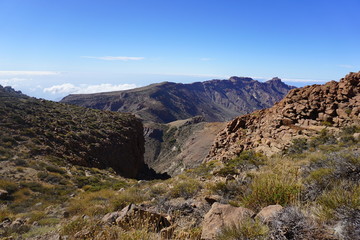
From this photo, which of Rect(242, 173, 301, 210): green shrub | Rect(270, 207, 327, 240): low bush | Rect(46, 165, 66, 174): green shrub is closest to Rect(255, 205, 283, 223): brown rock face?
Rect(270, 207, 327, 240): low bush

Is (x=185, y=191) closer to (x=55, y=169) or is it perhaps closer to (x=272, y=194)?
(x=272, y=194)

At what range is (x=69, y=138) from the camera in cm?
2528

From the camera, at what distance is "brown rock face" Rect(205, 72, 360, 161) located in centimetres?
1655

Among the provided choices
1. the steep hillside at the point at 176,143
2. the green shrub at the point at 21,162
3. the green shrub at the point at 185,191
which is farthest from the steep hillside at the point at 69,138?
the steep hillside at the point at 176,143

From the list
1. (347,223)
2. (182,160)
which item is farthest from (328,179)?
(182,160)

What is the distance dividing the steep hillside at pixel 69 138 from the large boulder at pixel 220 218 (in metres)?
18.1

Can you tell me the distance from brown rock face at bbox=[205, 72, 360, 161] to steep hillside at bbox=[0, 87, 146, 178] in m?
14.6

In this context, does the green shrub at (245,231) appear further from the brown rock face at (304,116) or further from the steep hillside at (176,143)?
the steep hillside at (176,143)

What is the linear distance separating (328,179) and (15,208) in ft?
39.0

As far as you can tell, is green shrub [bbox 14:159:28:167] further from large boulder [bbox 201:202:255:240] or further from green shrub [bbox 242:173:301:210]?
green shrub [bbox 242:173:301:210]

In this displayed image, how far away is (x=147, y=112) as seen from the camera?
142250mm

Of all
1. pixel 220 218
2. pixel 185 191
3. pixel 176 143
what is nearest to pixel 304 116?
pixel 185 191

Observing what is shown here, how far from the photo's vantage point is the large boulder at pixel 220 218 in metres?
3.69

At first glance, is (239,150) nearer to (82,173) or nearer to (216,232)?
(82,173)
